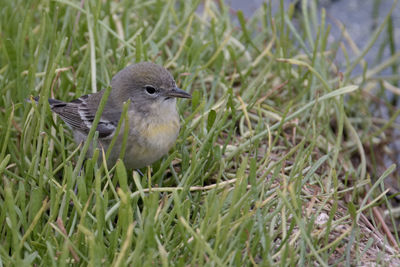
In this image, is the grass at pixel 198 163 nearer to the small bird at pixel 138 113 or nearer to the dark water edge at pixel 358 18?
the small bird at pixel 138 113

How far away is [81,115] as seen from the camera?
12.6 feet

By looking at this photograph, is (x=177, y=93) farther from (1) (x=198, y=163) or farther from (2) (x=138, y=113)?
(1) (x=198, y=163)

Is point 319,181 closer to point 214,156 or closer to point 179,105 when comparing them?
point 214,156

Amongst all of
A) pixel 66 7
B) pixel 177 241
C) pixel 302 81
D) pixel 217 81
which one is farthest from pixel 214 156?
pixel 66 7

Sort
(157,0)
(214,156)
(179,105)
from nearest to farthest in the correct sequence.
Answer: (214,156), (179,105), (157,0)

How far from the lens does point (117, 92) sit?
12.7 ft

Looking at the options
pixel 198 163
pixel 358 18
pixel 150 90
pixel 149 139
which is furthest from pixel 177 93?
pixel 358 18

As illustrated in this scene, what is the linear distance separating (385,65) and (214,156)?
8.48ft

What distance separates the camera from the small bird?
3570 mm

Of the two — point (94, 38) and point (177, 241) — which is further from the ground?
point (94, 38)

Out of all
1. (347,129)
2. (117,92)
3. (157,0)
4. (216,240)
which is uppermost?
(157,0)

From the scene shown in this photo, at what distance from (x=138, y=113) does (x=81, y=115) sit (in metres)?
0.40

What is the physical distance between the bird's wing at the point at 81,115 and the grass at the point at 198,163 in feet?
0.32

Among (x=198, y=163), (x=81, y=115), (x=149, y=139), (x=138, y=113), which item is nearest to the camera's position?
(x=198, y=163)
